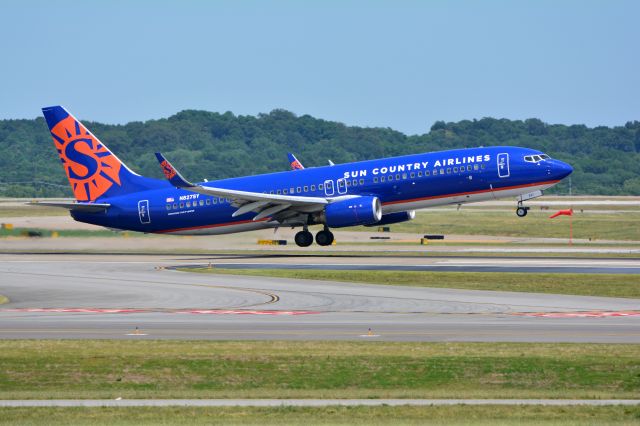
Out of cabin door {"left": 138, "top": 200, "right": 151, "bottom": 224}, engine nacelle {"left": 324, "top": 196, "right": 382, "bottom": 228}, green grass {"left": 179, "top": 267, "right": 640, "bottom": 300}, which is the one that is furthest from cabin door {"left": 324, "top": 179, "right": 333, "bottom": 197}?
green grass {"left": 179, "top": 267, "right": 640, "bottom": 300}

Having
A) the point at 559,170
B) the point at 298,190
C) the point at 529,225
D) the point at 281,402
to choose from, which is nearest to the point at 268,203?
the point at 298,190

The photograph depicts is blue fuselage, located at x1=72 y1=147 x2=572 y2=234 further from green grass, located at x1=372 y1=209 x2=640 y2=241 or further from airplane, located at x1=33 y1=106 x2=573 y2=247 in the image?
green grass, located at x1=372 y1=209 x2=640 y2=241

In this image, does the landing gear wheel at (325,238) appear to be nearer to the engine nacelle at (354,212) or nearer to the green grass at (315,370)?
the engine nacelle at (354,212)

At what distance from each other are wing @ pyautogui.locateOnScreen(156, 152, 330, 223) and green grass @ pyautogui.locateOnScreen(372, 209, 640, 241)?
29.8m

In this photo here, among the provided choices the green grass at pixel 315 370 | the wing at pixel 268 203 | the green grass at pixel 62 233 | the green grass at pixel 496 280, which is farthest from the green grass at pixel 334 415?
the green grass at pixel 62 233

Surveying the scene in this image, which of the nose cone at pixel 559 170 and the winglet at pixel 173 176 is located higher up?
the winglet at pixel 173 176

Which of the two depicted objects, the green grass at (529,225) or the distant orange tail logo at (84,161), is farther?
the green grass at (529,225)

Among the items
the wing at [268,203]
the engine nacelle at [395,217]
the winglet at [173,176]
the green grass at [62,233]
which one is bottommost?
the engine nacelle at [395,217]

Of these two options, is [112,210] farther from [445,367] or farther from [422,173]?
[445,367]

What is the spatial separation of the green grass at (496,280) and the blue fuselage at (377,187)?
456 inches

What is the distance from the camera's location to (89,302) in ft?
126

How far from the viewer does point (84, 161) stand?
64.2 m

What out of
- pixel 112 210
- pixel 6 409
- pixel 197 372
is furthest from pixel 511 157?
pixel 6 409

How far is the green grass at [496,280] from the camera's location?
42000 mm
